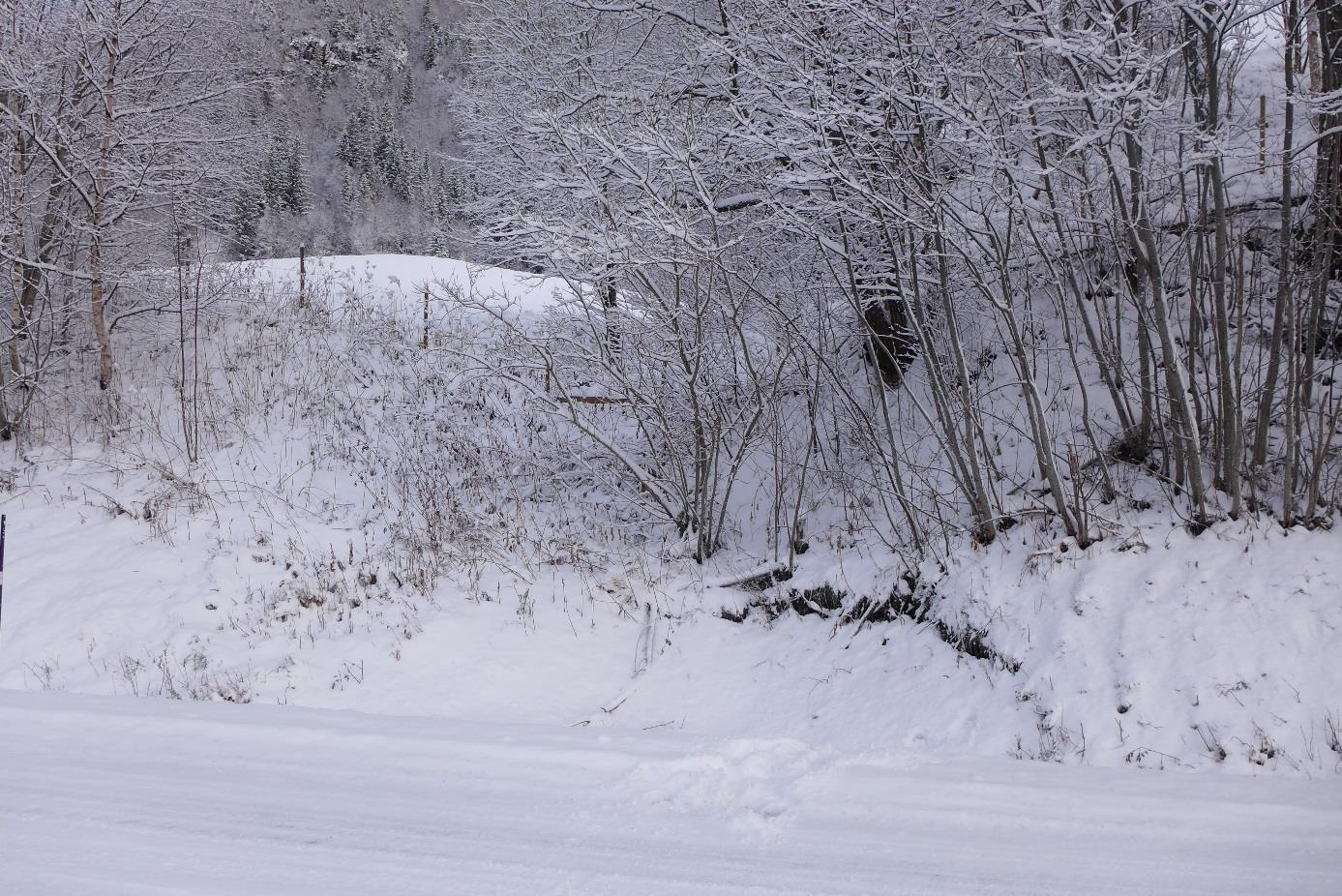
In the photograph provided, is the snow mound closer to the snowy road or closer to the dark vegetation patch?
the snowy road

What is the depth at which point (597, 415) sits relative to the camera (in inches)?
385

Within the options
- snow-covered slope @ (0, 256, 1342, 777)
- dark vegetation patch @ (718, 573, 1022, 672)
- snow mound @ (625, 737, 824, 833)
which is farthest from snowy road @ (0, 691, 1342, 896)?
dark vegetation patch @ (718, 573, 1022, 672)

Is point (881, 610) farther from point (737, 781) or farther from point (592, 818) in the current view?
point (592, 818)

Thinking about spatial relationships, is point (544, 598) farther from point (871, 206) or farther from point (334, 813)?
point (871, 206)

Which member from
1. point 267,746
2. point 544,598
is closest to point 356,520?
point 544,598

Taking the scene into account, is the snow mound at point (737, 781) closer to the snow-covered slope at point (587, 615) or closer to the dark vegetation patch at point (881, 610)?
the snow-covered slope at point (587, 615)

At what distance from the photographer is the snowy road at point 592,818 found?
2.73 meters

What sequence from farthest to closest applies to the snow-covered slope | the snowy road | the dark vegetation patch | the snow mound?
the dark vegetation patch, the snow-covered slope, the snow mound, the snowy road

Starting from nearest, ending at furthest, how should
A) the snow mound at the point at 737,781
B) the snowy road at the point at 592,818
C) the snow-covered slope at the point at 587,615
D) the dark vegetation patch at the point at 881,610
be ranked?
the snowy road at the point at 592,818
the snow mound at the point at 737,781
the snow-covered slope at the point at 587,615
the dark vegetation patch at the point at 881,610

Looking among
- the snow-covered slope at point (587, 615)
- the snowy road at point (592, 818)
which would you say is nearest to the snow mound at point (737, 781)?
the snowy road at point (592, 818)

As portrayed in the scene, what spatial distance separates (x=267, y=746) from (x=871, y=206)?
548cm

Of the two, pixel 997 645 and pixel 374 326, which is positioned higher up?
pixel 374 326

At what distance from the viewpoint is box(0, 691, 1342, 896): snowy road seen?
273 cm

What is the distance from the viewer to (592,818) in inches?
124
